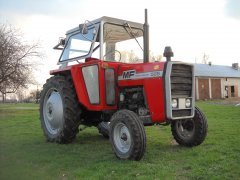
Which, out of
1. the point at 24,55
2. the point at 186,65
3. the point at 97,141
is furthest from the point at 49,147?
the point at 24,55

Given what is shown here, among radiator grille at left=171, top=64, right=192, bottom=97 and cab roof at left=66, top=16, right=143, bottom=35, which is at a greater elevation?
cab roof at left=66, top=16, right=143, bottom=35

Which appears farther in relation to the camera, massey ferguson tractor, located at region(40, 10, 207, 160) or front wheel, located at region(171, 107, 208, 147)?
front wheel, located at region(171, 107, 208, 147)

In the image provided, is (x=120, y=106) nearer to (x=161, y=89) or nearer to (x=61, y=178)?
(x=161, y=89)

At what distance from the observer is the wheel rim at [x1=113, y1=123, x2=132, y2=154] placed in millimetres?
6691

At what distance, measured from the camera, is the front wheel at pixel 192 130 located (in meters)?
7.65

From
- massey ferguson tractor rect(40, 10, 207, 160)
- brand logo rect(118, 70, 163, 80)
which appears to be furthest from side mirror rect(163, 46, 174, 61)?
brand logo rect(118, 70, 163, 80)

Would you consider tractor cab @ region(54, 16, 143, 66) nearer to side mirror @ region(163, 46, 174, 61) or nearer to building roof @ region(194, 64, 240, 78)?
side mirror @ region(163, 46, 174, 61)

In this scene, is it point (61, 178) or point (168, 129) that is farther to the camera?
point (168, 129)

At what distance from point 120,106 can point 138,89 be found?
2.26 ft

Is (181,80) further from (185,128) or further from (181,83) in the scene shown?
(185,128)

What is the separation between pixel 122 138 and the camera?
6.80m

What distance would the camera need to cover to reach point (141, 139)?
628cm

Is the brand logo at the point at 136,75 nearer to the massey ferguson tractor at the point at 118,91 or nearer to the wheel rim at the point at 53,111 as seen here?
the massey ferguson tractor at the point at 118,91

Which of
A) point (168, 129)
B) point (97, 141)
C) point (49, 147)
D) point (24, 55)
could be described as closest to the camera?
point (49, 147)
